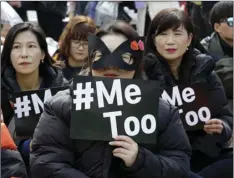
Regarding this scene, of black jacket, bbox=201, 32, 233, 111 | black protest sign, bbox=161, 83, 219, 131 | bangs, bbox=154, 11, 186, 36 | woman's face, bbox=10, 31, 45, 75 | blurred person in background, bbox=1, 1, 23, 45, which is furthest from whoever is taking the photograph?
blurred person in background, bbox=1, 1, 23, 45

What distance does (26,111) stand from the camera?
123 inches

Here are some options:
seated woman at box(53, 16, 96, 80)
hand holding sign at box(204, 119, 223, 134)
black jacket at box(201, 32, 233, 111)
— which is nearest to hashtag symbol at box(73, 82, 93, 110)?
hand holding sign at box(204, 119, 223, 134)

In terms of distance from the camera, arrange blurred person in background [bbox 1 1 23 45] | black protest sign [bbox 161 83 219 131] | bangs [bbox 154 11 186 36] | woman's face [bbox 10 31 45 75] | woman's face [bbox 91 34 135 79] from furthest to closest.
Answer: blurred person in background [bbox 1 1 23 45] < woman's face [bbox 10 31 45 75] < bangs [bbox 154 11 186 36] < black protest sign [bbox 161 83 219 131] < woman's face [bbox 91 34 135 79]

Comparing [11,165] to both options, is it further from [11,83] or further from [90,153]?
[11,83]

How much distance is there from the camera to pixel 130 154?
2.20 metres

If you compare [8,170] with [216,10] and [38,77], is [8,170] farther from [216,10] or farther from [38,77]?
[216,10]

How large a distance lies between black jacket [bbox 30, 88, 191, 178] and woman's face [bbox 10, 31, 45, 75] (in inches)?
43.0

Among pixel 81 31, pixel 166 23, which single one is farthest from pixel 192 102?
pixel 81 31

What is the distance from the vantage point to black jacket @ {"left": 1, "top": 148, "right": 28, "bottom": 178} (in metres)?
2.44

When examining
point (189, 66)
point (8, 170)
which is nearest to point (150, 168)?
point (8, 170)

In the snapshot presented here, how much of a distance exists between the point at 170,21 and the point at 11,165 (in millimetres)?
1312

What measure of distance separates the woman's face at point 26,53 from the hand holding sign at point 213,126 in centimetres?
106

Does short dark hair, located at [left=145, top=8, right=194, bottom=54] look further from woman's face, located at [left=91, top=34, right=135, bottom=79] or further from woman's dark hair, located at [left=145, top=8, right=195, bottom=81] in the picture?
woman's face, located at [left=91, top=34, right=135, bottom=79]

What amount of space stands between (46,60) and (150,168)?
1.53m
